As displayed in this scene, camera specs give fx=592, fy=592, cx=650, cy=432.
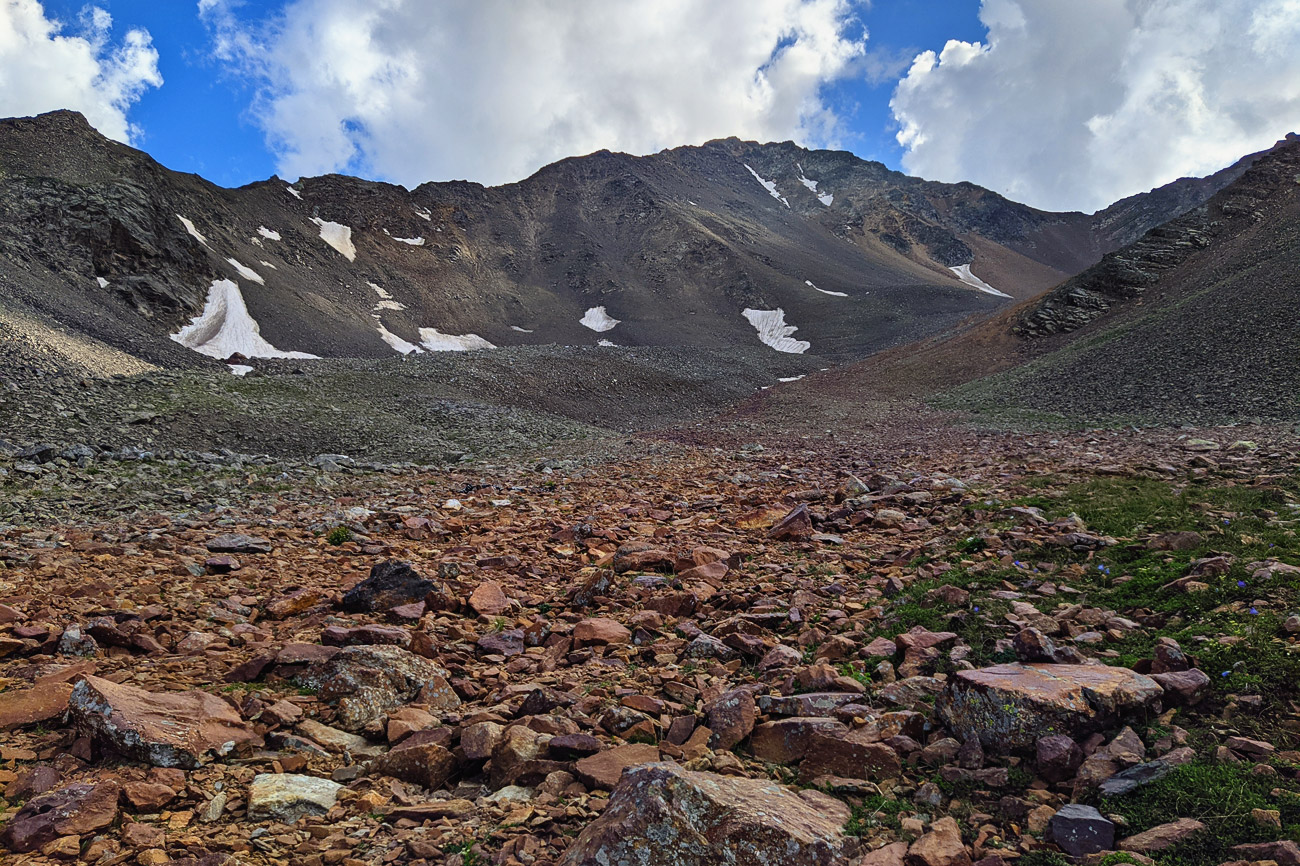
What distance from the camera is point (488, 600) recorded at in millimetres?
6555

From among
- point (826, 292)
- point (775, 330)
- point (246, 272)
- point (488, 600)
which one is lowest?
point (488, 600)

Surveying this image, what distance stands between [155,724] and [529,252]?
10906 cm

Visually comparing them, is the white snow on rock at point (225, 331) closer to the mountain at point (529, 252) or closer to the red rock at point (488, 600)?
the mountain at point (529, 252)

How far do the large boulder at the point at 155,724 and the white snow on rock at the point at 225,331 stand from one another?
51.8 metres

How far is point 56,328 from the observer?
26.7m

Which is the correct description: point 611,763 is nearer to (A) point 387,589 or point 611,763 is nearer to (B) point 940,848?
(B) point 940,848

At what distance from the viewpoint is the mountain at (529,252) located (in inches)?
1871

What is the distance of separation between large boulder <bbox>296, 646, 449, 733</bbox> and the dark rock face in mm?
1527

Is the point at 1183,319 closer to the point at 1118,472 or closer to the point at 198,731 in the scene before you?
the point at 1118,472

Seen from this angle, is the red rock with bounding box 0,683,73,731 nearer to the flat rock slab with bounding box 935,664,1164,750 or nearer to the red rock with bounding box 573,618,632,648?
the red rock with bounding box 573,618,632,648

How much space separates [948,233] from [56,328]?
522 ft

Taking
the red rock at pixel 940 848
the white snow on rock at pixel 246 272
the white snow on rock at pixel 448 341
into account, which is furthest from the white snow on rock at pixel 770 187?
the red rock at pixel 940 848

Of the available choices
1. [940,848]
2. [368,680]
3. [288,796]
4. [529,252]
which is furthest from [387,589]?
[529,252]

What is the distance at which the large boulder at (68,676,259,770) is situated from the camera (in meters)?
3.51
